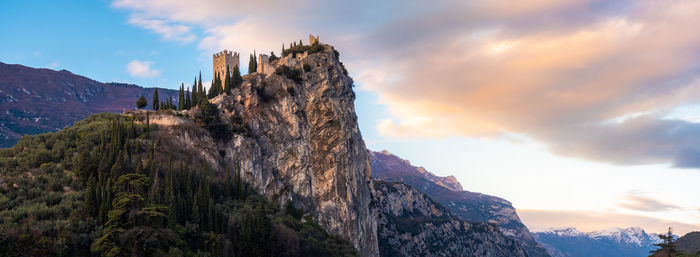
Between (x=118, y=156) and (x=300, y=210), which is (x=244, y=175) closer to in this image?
(x=300, y=210)

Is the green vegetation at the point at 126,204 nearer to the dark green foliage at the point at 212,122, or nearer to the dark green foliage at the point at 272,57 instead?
the dark green foliage at the point at 212,122

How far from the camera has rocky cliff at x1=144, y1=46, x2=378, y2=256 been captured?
4203 inches

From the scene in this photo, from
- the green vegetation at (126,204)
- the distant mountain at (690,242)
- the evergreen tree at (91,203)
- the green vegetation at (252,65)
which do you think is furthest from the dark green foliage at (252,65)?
the distant mountain at (690,242)

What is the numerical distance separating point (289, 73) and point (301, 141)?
1481 cm

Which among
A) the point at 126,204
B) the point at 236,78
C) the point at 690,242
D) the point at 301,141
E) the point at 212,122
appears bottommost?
the point at 690,242

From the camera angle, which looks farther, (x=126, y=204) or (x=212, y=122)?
(x=212, y=122)

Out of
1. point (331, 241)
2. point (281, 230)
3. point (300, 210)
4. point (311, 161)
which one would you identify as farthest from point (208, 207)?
point (311, 161)

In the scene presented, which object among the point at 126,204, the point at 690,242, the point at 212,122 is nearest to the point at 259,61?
the point at 212,122

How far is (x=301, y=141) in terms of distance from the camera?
11775 cm

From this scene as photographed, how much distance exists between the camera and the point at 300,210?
108 m

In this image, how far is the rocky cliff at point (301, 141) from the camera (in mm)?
106750

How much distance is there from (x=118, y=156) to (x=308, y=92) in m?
53.7

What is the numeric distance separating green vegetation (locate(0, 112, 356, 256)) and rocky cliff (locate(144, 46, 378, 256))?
1056cm

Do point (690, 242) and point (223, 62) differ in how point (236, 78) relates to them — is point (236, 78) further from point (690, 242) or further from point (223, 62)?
point (690, 242)
